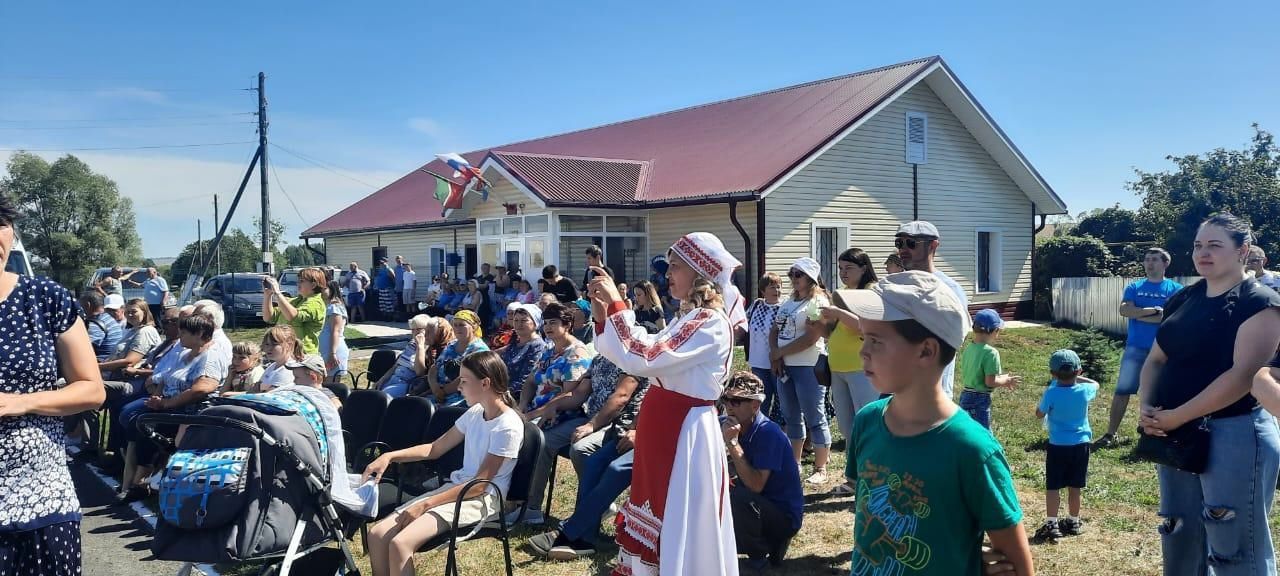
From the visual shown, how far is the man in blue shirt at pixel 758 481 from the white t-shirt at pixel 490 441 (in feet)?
3.77

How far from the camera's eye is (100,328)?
9.15 metres

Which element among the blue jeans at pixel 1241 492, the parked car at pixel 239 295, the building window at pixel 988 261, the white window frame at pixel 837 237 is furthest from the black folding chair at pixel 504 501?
the building window at pixel 988 261

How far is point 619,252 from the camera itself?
18297 millimetres

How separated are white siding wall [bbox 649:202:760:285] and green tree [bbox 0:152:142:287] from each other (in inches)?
1545

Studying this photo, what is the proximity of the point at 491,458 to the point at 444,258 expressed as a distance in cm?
2040

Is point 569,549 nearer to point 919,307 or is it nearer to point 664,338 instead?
point 664,338

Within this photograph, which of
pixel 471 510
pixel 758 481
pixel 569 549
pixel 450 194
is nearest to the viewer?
pixel 471 510

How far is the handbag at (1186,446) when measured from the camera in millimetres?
3242

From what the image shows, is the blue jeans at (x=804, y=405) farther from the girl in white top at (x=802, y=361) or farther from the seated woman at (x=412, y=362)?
the seated woman at (x=412, y=362)

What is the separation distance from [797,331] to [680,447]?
3301 mm

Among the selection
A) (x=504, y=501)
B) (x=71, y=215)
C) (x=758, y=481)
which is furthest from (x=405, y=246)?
(x=71, y=215)

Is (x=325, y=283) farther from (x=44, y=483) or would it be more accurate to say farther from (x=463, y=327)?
(x=44, y=483)

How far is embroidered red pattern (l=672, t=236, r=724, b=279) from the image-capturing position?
3523 millimetres

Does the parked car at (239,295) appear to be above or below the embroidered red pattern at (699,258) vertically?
below
